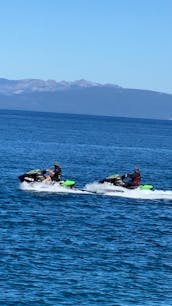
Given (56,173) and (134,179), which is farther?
(134,179)

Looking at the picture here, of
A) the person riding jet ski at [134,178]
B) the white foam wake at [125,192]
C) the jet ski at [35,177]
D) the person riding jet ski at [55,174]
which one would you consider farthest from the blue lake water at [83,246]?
the person riding jet ski at [134,178]

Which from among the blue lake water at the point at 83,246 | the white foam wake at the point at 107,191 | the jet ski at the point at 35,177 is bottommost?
the blue lake water at the point at 83,246

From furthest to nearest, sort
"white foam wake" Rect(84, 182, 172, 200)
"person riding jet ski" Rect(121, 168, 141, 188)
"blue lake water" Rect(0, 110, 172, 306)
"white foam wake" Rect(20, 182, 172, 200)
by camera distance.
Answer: "person riding jet ski" Rect(121, 168, 141, 188)
"white foam wake" Rect(20, 182, 172, 200)
"white foam wake" Rect(84, 182, 172, 200)
"blue lake water" Rect(0, 110, 172, 306)

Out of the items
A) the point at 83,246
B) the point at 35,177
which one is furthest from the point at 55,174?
the point at 83,246

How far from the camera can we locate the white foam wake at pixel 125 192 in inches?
2392

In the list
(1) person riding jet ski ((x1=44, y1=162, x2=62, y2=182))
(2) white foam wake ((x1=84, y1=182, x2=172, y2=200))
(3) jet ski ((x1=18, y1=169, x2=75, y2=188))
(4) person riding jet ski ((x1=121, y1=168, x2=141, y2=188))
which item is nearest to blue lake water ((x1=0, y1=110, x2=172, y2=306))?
(2) white foam wake ((x1=84, y1=182, x2=172, y2=200))

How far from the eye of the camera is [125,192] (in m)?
61.4

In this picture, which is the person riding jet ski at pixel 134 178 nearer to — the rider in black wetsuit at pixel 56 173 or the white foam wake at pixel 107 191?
the white foam wake at pixel 107 191

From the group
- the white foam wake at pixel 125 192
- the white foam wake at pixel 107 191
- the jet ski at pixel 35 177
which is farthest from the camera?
the jet ski at pixel 35 177

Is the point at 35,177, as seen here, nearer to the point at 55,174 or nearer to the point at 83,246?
the point at 55,174

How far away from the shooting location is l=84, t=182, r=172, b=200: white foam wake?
60.8 m

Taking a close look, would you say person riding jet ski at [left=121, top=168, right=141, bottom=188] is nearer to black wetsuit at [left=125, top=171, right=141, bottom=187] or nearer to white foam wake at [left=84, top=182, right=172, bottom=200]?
black wetsuit at [left=125, top=171, right=141, bottom=187]

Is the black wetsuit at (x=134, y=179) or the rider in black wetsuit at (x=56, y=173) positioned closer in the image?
the rider in black wetsuit at (x=56, y=173)

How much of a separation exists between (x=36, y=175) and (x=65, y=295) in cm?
3050
